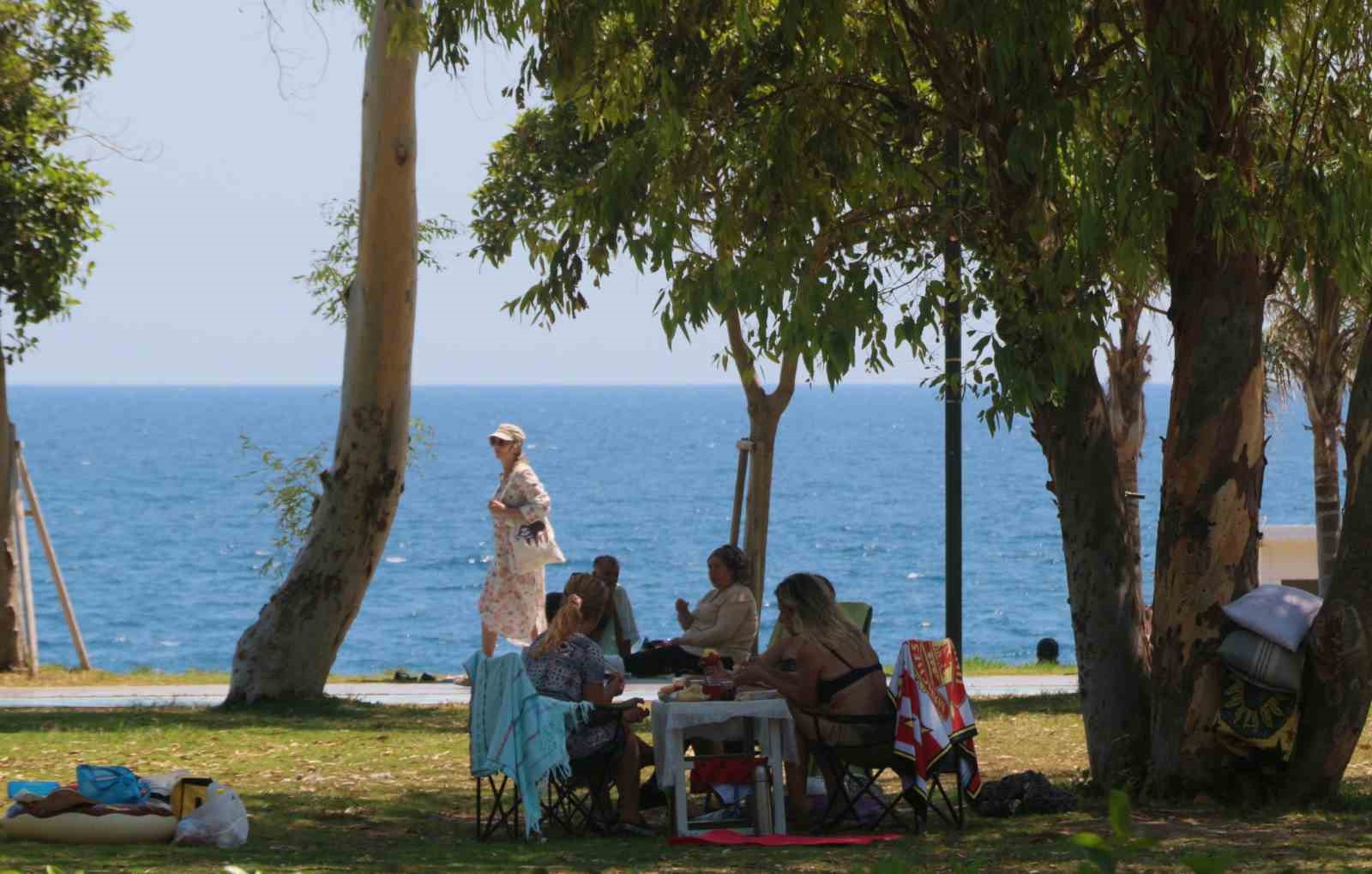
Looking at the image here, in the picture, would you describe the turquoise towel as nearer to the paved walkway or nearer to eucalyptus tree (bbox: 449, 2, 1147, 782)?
eucalyptus tree (bbox: 449, 2, 1147, 782)

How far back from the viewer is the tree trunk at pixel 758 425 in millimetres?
15531

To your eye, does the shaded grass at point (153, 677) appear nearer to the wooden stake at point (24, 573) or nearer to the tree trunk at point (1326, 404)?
the wooden stake at point (24, 573)

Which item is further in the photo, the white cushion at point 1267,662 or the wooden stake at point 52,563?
the wooden stake at point 52,563

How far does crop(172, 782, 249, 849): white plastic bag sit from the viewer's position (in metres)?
7.69

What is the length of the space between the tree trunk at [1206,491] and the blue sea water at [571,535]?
8.73 feet

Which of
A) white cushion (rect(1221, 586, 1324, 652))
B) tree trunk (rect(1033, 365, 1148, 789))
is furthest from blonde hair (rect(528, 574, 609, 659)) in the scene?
white cushion (rect(1221, 586, 1324, 652))

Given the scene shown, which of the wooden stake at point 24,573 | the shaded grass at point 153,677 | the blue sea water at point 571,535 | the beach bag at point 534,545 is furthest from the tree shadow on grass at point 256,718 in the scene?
the blue sea water at point 571,535

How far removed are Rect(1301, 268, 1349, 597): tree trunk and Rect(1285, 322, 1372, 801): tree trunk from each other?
9.83 meters

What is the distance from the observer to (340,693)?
14383 mm

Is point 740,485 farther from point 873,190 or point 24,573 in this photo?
point 24,573

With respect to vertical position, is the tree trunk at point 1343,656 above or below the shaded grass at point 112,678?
above

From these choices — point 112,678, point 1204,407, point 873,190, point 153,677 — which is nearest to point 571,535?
point 153,677

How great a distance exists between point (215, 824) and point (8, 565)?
29.4 feet

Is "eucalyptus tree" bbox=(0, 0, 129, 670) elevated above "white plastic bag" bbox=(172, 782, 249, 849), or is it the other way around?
"eucalyptus tree" bbox=(0, 0, 129, 670)
